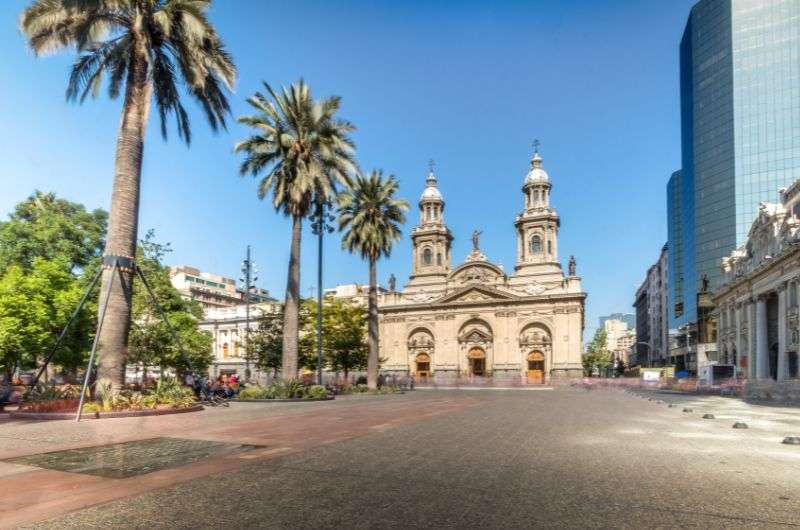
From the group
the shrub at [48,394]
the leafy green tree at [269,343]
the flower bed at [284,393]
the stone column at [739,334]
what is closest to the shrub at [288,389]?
the flower bed at [284,393]

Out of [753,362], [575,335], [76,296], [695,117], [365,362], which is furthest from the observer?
[695,117]

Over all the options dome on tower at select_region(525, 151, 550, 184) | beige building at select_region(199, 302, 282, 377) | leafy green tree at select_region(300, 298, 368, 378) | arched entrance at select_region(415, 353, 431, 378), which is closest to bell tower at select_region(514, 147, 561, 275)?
dome on tower at select_region(525, 151, 550, 184)

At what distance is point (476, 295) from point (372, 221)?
1420 inches

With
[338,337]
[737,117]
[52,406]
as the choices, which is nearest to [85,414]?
[52,406]

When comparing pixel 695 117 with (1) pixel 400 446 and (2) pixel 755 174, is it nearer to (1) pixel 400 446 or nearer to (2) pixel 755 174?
(2) pixel 755 174

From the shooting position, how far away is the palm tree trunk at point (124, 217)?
714 inches

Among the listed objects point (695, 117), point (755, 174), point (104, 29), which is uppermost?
point (695, 117)

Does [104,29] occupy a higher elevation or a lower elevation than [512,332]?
higher

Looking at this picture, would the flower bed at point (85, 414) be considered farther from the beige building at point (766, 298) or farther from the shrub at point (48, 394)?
the beige building at point (766, 298)

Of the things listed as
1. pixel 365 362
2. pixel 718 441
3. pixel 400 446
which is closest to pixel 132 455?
pixel 400 446

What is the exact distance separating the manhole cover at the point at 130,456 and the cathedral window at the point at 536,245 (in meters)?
67.7

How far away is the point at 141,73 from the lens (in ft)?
66.0

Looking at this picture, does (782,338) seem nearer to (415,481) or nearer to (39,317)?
(415,481)

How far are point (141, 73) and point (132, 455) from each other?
1616 cm
